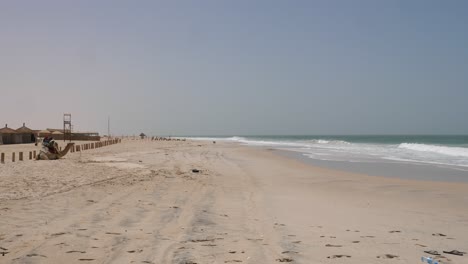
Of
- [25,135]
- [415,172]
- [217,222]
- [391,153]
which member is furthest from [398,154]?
[25,135]

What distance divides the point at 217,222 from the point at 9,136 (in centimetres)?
5158

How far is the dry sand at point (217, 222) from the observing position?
561 cm

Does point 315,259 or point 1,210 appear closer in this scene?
point 315,259

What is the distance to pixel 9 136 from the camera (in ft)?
169

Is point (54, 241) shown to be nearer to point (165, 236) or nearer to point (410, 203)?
point (165, 236)

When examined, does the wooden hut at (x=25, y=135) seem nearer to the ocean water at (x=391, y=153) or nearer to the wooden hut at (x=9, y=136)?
the wooden hut at (x=9, y=136)

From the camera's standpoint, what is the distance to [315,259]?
5488 mm

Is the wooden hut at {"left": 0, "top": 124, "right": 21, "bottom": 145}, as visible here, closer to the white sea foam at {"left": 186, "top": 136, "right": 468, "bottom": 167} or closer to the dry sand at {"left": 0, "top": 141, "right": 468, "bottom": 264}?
the white sea foam at {"left": 186, "top": 136, "right": 468, "bottom": 167}

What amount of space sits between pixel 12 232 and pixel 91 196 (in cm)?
385

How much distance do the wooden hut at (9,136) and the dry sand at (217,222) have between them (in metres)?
41.2

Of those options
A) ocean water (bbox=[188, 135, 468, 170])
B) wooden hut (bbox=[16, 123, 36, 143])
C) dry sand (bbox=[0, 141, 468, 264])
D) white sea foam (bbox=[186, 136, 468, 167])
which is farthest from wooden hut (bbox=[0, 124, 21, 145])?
dry sand (bbox=[0, 141, 468, 264])

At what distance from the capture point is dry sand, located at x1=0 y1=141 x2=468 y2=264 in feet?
18.4

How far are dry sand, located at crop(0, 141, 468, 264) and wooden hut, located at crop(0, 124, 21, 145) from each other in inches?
1621

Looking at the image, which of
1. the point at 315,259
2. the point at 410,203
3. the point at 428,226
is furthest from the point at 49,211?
the point at 410,203
